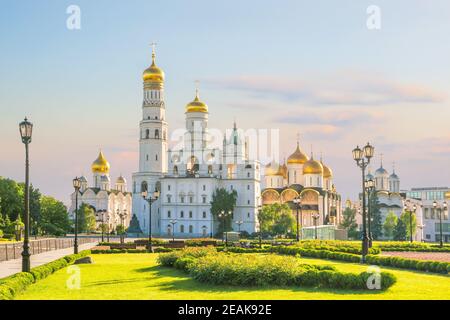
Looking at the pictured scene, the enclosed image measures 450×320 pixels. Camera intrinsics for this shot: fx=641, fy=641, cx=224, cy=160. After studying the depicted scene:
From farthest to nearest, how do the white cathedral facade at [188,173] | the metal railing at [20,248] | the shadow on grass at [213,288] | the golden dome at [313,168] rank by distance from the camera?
the golden dome at [313,168] < the white cathedral facade at [188,173] < the metal railing at [20,248] < the shadow on grass at [213,288]

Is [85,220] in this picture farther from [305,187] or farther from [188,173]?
[305,187]

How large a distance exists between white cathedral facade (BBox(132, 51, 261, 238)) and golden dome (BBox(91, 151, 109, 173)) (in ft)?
79.5

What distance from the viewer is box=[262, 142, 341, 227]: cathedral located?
294 feet

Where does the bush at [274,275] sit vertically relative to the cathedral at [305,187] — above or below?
below

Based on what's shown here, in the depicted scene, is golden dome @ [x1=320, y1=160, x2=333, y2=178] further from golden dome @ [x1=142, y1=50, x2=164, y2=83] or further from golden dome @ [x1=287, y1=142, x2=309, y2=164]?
golden dome @ [x1=142, y1=50, x2=164, y2=83]

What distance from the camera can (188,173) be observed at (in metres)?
84.0

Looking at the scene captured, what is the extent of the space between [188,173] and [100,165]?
97.1 feet

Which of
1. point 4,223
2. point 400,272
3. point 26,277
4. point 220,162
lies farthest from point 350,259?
point 220,162

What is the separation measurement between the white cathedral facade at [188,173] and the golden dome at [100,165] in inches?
953

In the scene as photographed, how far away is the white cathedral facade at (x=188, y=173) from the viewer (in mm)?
82375

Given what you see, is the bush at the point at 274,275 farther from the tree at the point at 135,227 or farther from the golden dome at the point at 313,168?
the golden dome at the point at 313,168

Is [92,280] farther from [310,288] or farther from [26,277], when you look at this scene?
[310,288]

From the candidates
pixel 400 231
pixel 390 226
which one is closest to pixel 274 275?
pixel 400 231

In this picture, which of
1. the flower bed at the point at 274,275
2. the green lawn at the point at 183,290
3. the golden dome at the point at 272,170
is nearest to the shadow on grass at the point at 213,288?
the green lawn at the point at 183,290
